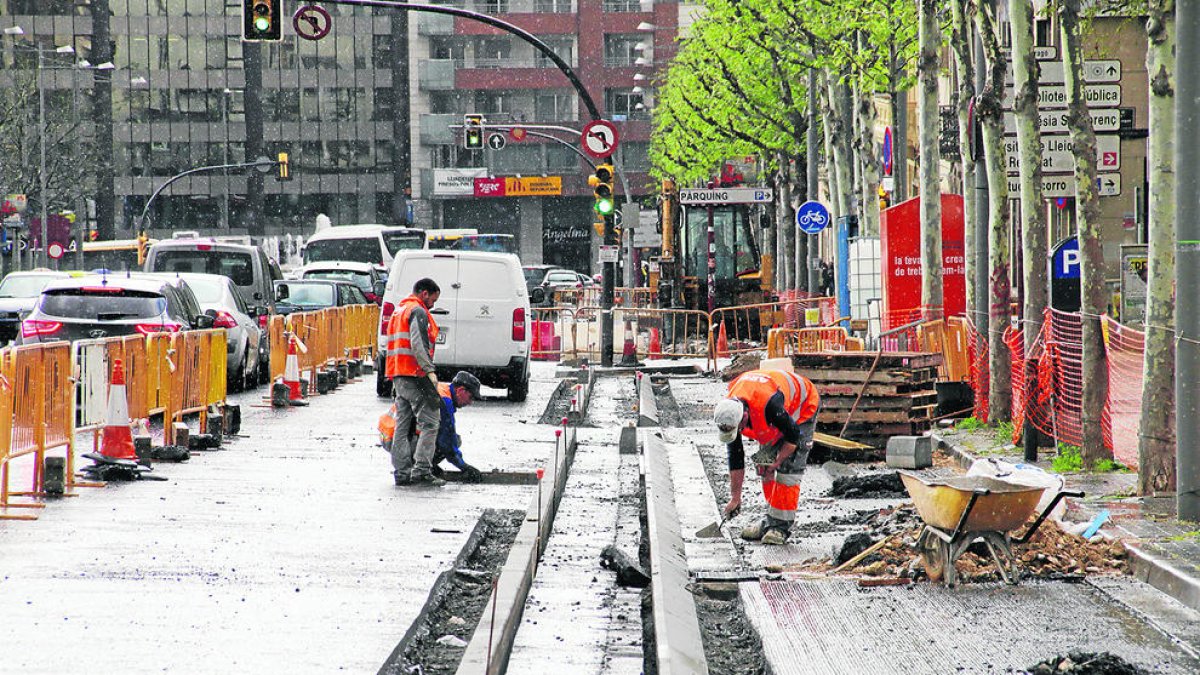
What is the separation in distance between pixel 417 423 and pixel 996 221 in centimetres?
731

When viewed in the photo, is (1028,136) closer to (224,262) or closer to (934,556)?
(934,556)

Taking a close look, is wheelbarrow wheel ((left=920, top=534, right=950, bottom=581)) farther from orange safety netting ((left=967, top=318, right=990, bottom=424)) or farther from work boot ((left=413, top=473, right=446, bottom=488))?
orange safety netting ((left=967, top=318, right=990, bottom=424))

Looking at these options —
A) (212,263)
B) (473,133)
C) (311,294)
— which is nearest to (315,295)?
(311,294)

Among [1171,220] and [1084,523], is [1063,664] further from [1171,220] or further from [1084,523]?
[1171,220]

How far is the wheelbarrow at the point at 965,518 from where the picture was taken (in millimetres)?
10023

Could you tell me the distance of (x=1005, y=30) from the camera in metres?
36.5

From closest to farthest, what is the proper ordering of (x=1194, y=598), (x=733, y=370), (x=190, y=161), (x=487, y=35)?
(x=1194, y=598)
(x=733, y=370)
(x=487, y=35)
(x=190, y=161)

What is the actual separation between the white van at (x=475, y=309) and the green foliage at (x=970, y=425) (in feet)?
21.5

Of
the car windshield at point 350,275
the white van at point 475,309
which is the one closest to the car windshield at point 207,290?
the white van at point 475,309

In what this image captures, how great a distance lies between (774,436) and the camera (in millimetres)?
12008

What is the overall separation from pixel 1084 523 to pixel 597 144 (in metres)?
19.5

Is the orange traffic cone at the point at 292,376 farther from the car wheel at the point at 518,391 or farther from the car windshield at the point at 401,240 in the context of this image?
the car windshield at the point at 401,240

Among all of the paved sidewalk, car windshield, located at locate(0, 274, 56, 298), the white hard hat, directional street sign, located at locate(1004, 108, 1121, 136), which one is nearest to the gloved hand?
the white hard hat

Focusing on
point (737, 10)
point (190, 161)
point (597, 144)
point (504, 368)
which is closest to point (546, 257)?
point (190, 161)
